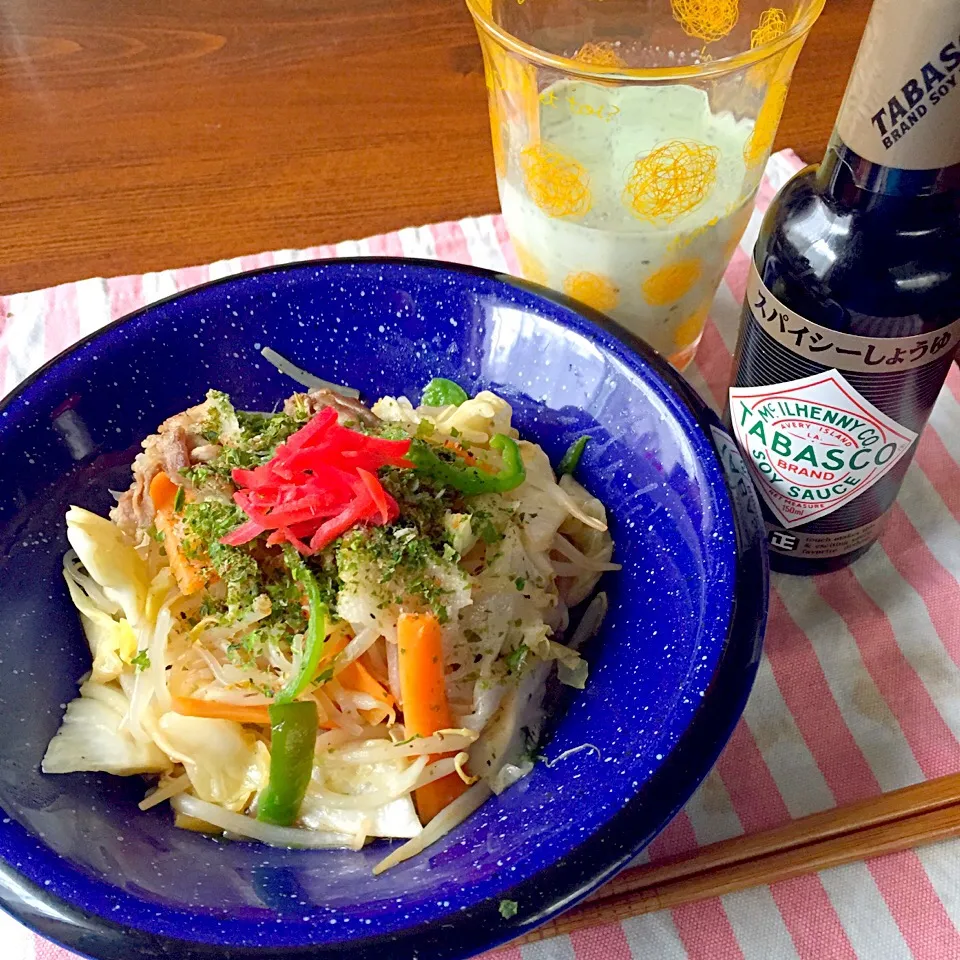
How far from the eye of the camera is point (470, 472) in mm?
977

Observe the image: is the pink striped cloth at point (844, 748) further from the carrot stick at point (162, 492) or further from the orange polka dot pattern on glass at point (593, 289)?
the carrot stick at point (162, 492)

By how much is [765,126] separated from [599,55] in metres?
0.30

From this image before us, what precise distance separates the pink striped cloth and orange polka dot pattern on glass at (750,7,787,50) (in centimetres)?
44

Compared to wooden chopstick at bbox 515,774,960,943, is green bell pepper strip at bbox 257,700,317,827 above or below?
above

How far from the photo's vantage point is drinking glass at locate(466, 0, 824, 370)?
3.66ft

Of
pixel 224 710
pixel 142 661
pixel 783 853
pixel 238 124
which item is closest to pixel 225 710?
pixel 224 710

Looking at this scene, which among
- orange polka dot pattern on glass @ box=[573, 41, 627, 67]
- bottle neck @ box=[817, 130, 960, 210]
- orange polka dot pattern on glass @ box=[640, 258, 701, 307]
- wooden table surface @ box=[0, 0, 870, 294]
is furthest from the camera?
wooden table surface @ box=[0, 0, 870, 294]

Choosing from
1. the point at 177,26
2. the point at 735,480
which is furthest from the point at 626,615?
the point at 177,26

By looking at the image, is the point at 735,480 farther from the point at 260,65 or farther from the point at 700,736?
the point at 260,65

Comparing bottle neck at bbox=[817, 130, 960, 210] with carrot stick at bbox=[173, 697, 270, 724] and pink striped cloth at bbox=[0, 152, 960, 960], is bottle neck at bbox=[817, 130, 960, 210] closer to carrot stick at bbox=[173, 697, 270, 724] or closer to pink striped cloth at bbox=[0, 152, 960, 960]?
pink striped cloth at bbox=[0, 152, 960, 960]

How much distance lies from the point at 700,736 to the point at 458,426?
18.0 inches

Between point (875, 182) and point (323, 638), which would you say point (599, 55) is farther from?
point (323, 638)

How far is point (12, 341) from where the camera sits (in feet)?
4.66

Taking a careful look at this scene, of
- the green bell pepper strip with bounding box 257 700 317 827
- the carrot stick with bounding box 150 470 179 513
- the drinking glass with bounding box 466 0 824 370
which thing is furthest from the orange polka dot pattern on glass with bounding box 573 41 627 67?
the green bell pepper strip with bounding box 257 700 317 827
